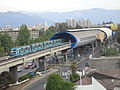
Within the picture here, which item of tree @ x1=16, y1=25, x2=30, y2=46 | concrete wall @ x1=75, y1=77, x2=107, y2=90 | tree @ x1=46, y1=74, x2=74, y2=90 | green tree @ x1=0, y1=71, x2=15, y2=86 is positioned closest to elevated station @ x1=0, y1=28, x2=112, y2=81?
green tree @ x1=0, y1=71, x2=15, y2=86

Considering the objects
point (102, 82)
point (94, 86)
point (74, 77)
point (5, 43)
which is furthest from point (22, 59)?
point (5, 43)

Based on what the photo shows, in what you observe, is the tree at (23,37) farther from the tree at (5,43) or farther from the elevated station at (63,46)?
the elevated station at (63,46)

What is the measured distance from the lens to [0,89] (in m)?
25.7

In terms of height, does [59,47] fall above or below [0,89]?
above

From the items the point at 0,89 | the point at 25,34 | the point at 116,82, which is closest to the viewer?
the point at 116,82

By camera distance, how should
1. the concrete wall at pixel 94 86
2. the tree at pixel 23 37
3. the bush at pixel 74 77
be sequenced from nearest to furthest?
the concrete wall at pixel 94 86 → the bush at pixel 74 77 → the tree at pixel 23 37

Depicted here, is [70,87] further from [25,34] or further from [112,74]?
[25,34]

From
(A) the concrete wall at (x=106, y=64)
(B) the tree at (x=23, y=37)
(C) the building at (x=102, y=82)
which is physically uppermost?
(B) the tree at (x=23, y=37)

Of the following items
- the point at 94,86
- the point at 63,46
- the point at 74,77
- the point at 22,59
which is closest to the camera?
the point at 94,86

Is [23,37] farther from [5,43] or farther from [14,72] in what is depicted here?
[14,72]

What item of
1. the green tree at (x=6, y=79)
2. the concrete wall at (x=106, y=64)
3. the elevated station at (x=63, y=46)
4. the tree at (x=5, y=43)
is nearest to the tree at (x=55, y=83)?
the elevated station at (x=63, y=46)

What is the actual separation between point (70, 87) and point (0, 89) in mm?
11117

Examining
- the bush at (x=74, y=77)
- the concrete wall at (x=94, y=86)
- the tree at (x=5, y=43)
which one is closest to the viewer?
the concrete wall at (x=94, y=86)

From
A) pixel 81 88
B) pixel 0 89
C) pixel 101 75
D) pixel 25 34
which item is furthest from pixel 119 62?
pixel 25 34
